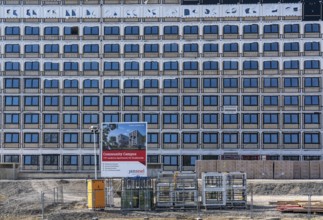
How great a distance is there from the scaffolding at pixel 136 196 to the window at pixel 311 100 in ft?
145

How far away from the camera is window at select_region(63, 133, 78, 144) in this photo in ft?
327

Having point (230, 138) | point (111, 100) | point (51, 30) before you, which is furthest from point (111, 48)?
point (230, 138)

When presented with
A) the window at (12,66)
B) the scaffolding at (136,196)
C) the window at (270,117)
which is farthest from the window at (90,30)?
the scaffolding at (136,196)

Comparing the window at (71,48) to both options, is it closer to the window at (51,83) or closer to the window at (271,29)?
the window at (51,83)

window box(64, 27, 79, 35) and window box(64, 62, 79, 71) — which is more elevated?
A: window box(64, 27, 79, 35)

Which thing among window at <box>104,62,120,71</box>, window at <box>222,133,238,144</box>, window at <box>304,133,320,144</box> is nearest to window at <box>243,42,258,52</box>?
window at <box>222,133,238,144</box>

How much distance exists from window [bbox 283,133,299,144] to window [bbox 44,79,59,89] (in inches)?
1253

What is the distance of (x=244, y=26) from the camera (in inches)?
3905

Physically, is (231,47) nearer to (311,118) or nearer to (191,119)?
(191,119)

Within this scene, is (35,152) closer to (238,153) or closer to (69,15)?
(69,15)

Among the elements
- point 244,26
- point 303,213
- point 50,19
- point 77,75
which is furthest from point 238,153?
point 303,213

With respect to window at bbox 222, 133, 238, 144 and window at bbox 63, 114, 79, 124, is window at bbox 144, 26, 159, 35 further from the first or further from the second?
window at bbox 222, 133, 238, 144

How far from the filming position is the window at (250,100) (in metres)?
98.4

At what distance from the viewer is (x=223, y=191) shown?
59656 millimetres
